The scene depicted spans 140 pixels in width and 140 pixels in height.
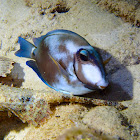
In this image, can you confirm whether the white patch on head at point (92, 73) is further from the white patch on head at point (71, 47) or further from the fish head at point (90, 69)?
the white patch on head at point (71, 47)

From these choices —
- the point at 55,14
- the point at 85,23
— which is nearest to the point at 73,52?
the point at 85,23

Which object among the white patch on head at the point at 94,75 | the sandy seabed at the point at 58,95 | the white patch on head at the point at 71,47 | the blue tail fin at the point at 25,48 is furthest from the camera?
the blue tail fin at the point at 25,48

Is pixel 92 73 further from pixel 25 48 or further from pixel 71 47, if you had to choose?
pixel 25 48

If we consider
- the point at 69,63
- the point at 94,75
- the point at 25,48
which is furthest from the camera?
the point at 25,48

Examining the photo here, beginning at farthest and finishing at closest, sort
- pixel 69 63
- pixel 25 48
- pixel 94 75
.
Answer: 1. pixel 25 48
2. pixel 69 63
3. pixel 94 75

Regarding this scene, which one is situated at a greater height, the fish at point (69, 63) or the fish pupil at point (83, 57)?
the fish pupil at point (83, 57)

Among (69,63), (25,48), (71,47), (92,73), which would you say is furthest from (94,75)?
(25,48)

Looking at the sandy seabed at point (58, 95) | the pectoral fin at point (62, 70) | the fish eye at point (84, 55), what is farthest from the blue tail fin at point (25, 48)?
the fish eye at point (84, 55)
